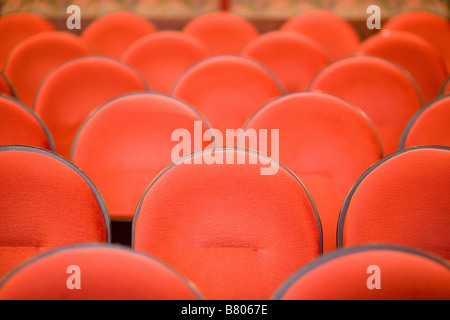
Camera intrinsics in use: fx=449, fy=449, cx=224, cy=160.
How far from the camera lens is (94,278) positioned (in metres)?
0.99

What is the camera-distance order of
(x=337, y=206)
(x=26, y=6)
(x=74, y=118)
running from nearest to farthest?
1. (x=337, y=206)
2. (x=74, y=118)
3. (x=26, y=6)

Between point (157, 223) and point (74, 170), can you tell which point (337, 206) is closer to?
point (157, 223)

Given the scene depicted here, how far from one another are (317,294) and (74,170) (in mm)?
961

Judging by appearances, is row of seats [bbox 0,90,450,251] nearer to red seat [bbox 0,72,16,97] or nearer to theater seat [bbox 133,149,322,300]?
theater seat [bbox 133,149,322,300]

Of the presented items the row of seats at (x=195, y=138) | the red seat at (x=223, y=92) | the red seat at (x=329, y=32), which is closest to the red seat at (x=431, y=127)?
the row of seats at (x=195, y=138)

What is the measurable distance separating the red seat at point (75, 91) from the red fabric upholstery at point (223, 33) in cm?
170

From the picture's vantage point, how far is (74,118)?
2.69 meters

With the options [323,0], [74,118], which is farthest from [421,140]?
[323,0]

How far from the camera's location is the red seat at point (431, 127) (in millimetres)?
2076

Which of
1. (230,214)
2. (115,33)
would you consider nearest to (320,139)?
(230,214)

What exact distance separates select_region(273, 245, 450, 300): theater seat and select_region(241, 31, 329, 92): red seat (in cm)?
259

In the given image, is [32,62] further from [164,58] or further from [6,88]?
[164,58]

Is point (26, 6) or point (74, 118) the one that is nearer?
point (74, 118)
